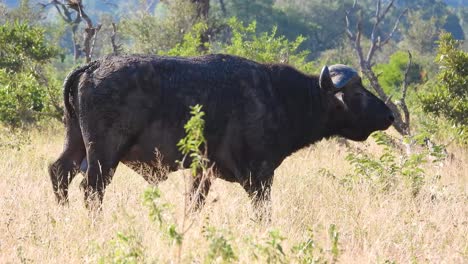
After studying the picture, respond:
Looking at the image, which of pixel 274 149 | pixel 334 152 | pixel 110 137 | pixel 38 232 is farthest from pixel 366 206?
pixel 334 152

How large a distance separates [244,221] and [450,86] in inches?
283

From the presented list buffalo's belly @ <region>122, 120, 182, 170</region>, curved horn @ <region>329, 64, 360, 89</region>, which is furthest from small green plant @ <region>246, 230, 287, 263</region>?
curved horn @ <region>329, 64, 360, 89</region>

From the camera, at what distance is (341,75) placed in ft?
24.5

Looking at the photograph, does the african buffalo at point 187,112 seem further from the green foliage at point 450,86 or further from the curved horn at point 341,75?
the green foliage at point 450,86

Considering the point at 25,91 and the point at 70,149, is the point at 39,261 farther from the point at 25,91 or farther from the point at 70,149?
the point at 25,91

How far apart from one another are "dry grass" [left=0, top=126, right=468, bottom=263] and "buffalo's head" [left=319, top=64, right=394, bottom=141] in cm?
60

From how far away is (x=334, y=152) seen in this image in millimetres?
11547

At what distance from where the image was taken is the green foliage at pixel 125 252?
4.06 metres

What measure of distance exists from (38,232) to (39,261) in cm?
70

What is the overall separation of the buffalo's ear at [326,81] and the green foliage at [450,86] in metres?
4.88

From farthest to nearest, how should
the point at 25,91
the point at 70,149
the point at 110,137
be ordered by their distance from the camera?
1. the point at 25,91
2. the point at 70,149
3. the point at 110,137

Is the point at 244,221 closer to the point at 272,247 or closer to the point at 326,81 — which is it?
the point at 272,247

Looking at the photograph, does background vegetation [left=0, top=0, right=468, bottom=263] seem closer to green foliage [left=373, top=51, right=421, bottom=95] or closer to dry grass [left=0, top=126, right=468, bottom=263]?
dry grass [left=0, top=126, right=468, bottom=263]

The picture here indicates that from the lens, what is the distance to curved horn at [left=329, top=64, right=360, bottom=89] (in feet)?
24.2
